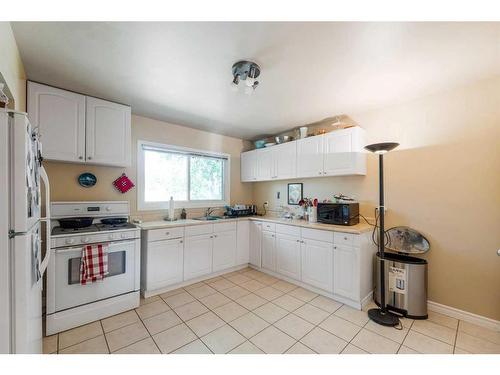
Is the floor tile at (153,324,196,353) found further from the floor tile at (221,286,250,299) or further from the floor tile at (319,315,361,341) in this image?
the floor tile at (319,315,361,341)

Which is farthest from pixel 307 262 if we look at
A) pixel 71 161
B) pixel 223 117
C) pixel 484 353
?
pixel 71 161

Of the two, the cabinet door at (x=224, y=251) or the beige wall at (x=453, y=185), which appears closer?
the beige wall at (x=453, y=185)

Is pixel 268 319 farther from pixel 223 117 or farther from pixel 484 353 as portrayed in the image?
pixel 223 117

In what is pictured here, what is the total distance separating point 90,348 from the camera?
172 cm

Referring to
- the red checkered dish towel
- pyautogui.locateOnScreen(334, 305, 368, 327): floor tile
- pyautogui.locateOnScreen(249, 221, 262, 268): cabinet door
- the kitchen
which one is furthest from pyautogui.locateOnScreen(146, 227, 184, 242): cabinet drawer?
pyautogui.locateOnScreen(334, 305, 368, 327): floor tile

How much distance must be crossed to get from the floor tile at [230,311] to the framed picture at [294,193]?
1.85 metres

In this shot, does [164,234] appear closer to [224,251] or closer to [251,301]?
[224,251]

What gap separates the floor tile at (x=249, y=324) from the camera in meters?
1.93

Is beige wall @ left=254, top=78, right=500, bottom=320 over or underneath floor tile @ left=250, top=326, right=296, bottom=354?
over

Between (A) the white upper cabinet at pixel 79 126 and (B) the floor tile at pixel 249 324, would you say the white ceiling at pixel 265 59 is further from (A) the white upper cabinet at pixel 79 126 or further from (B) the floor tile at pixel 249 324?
(B) the floor tile at pixel 249 324

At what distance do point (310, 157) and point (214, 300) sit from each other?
7.49 ft

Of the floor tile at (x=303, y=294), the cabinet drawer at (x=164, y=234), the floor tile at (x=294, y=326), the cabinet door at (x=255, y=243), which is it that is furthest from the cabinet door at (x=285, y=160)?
the floor tile at (x=294, y=326)

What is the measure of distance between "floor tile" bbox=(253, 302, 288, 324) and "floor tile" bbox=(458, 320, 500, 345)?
1.65 metres

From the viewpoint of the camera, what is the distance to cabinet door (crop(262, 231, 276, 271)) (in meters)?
3.19
